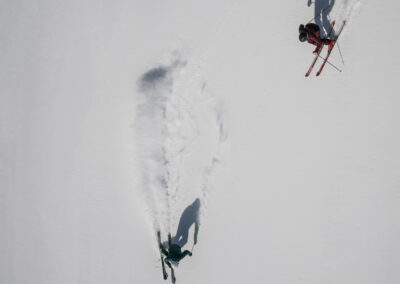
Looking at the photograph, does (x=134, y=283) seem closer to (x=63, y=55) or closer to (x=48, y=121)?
(x=48, y=121)

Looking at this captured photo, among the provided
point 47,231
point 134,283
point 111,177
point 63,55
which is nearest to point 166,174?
point 111,177

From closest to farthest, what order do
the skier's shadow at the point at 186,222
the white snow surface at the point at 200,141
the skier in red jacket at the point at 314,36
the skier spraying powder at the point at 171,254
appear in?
the skier in red jacket at the point at 314,36, the skier spraying powder at the point at 171,254, the white snow surface at the point at 200,141, the skier's shadow at the point at 186,222

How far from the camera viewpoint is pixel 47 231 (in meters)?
5.66

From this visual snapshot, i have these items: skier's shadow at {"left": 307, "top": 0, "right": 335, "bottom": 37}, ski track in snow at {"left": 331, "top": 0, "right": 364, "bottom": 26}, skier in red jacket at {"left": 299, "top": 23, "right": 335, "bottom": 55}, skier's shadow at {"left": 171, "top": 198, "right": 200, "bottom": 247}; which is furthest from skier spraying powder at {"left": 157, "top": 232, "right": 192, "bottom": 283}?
ski track in snow at {"left": 331, "top": 0, "right": 364, "bottom": 26}

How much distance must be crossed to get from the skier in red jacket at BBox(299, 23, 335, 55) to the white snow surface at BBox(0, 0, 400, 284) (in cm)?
36

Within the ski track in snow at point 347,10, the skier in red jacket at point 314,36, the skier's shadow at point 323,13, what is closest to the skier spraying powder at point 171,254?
the skier in red jacket at point 314,36

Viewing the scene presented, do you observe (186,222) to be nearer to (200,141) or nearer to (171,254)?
(171,254)

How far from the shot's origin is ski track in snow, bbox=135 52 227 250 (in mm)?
5367

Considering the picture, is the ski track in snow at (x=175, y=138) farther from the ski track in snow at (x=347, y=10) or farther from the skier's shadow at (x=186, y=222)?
the ski track in snow at (x=347, y=10)

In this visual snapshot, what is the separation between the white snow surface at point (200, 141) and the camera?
527 cm

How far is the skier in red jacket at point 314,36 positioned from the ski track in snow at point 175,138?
1873 mm

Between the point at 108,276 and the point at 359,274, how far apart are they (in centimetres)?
475

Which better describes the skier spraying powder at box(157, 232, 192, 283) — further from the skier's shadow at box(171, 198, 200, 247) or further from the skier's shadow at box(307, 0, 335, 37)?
the skier's shadow at box(307, 0, 335, 37)

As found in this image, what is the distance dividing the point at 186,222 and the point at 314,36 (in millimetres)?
4011
